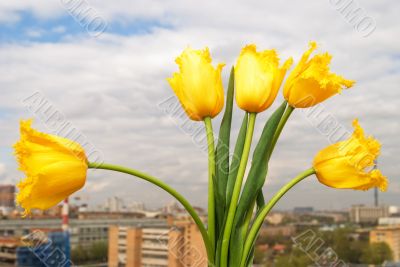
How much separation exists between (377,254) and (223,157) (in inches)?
1427

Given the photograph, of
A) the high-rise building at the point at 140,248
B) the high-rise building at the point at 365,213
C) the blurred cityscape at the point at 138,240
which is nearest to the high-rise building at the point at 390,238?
the blurred cityscape at the point at 138,240

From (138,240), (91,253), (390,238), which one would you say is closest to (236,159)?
(138,240)

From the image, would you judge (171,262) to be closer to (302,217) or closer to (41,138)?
(302,217)

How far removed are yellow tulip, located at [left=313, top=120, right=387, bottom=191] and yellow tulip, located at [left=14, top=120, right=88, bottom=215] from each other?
0.46 m

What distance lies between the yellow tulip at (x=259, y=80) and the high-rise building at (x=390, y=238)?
3749cm

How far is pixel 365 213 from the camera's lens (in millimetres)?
53594

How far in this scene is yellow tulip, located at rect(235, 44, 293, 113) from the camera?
1060 millimetres

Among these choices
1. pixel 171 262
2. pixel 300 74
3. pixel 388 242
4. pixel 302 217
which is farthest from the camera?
pixel 302 217

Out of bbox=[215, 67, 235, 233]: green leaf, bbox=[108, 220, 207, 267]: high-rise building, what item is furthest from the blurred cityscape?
bbox=[215, 67, 235, 233]: green leaf

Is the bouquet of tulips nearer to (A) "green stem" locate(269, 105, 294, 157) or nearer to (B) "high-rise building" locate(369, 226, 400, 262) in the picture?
(A) "green stem" locate(269, 105, 294, 157)

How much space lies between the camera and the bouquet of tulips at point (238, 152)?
0.96 m

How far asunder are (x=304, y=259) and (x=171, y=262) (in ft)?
26.2

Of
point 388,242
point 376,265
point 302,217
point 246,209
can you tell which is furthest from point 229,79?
point 302,217

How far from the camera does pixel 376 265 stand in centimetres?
3312
